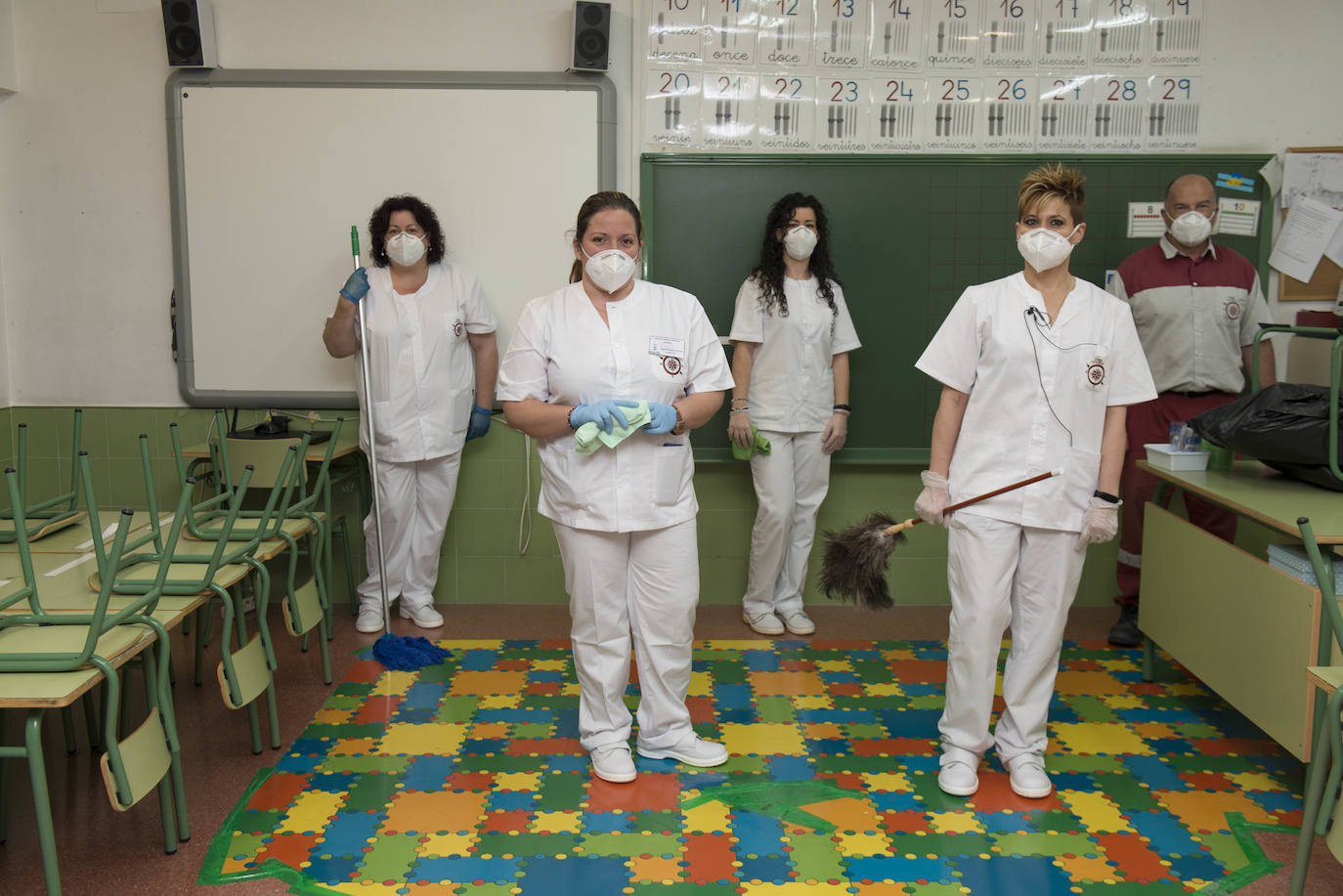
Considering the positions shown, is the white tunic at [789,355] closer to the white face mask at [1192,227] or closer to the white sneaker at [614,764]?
the white face mask at [1192,227]

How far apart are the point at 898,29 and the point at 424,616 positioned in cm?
311

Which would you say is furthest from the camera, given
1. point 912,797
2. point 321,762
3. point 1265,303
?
point 1265,303

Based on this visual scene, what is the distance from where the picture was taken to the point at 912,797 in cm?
278

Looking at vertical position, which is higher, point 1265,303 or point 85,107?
point 85,107

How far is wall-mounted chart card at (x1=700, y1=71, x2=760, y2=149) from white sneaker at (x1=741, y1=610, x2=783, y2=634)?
1944mm

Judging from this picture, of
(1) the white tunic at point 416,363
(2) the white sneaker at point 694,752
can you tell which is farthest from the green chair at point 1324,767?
(1) the white tunic at point 416,363

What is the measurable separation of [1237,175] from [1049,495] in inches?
98.6

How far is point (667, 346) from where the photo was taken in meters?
2.79

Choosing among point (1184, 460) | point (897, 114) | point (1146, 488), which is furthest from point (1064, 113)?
point (1184, 460)

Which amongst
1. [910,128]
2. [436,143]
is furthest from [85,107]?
[910,128]

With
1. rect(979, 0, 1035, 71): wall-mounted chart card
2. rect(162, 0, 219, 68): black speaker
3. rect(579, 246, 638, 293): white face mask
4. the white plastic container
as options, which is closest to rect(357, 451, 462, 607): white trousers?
rect(579, 246, 638, 293): white face mask

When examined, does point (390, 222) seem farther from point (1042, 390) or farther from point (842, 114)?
point (1042, 390)

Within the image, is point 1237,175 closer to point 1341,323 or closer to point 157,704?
point 1341,323

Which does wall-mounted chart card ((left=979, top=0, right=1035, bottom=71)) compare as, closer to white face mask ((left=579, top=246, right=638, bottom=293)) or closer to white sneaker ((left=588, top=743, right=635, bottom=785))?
white face mask ((left=579, top=246, right=638, bottom=293))
